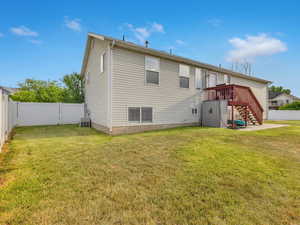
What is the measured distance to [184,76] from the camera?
10438 millimetres

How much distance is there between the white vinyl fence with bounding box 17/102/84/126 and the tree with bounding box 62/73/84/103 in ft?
24.2

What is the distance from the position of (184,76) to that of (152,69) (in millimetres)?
2778

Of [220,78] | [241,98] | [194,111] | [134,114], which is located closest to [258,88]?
[220,78]

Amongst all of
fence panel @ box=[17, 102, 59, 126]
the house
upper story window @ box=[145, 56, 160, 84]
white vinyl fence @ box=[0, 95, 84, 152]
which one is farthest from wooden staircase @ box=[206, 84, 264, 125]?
fence panel @ box=[17, 102, 59, 126]

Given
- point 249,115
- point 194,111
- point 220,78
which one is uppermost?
point 220,78

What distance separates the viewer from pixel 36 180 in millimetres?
2824

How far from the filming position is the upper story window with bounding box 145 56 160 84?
8.79 meters

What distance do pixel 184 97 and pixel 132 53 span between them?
4.71 m

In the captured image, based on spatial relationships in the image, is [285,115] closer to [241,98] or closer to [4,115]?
[241,98]

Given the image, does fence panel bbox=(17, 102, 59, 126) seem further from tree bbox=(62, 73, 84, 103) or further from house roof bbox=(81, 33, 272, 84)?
tree bbox=(62, 73, 84, 103)

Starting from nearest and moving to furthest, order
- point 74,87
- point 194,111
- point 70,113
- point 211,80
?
point 194,111
point 211,80
point 70,113
point 74,87

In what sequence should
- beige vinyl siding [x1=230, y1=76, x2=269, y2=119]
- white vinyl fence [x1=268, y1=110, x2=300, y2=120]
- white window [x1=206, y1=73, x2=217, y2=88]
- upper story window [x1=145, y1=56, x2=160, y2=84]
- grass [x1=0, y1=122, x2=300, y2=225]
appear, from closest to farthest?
grass [x1=0, y1=122, x2=300, y2=225] → upper story window [x1=145, y1=56, x2=160, y2=84] → white window [x1=206, y1=73, x2=217, y2=88] → beige vinyl siding [x1=230, y1=76, x2=269, y2=119] → white vinyl fence [x1=268, y1=110, x2=300, y2=120]

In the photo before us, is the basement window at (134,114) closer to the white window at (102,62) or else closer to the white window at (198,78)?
the white window at (102,62)

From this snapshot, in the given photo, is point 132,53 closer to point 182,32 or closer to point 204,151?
point 204,151
